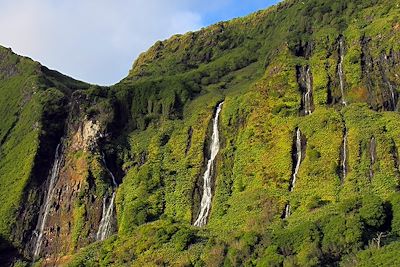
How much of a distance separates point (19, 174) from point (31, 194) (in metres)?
4.85

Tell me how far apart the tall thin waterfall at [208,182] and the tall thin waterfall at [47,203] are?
24098 millimetres

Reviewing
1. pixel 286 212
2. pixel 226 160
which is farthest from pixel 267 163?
pixel 286 212

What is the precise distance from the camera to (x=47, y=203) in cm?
10331

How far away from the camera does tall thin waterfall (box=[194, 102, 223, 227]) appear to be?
9231 centimetres

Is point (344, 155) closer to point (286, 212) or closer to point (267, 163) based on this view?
point (267, 163)

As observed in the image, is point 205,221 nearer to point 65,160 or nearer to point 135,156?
point 135,156

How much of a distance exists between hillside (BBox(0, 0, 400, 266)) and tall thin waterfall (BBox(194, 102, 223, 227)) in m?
0.21

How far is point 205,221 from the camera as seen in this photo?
91.2 meters

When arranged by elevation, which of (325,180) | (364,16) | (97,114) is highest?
(364,16)

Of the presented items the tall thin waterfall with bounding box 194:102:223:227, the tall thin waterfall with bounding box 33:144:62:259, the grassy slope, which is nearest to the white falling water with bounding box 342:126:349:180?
the grassy slope

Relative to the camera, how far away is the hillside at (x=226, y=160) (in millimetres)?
71250

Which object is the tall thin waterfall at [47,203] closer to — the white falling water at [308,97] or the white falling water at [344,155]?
the white falling water at [308,97]

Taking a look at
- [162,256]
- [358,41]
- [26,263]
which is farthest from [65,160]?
[358,41]

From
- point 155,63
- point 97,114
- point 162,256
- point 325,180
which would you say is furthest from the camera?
point 155,63
